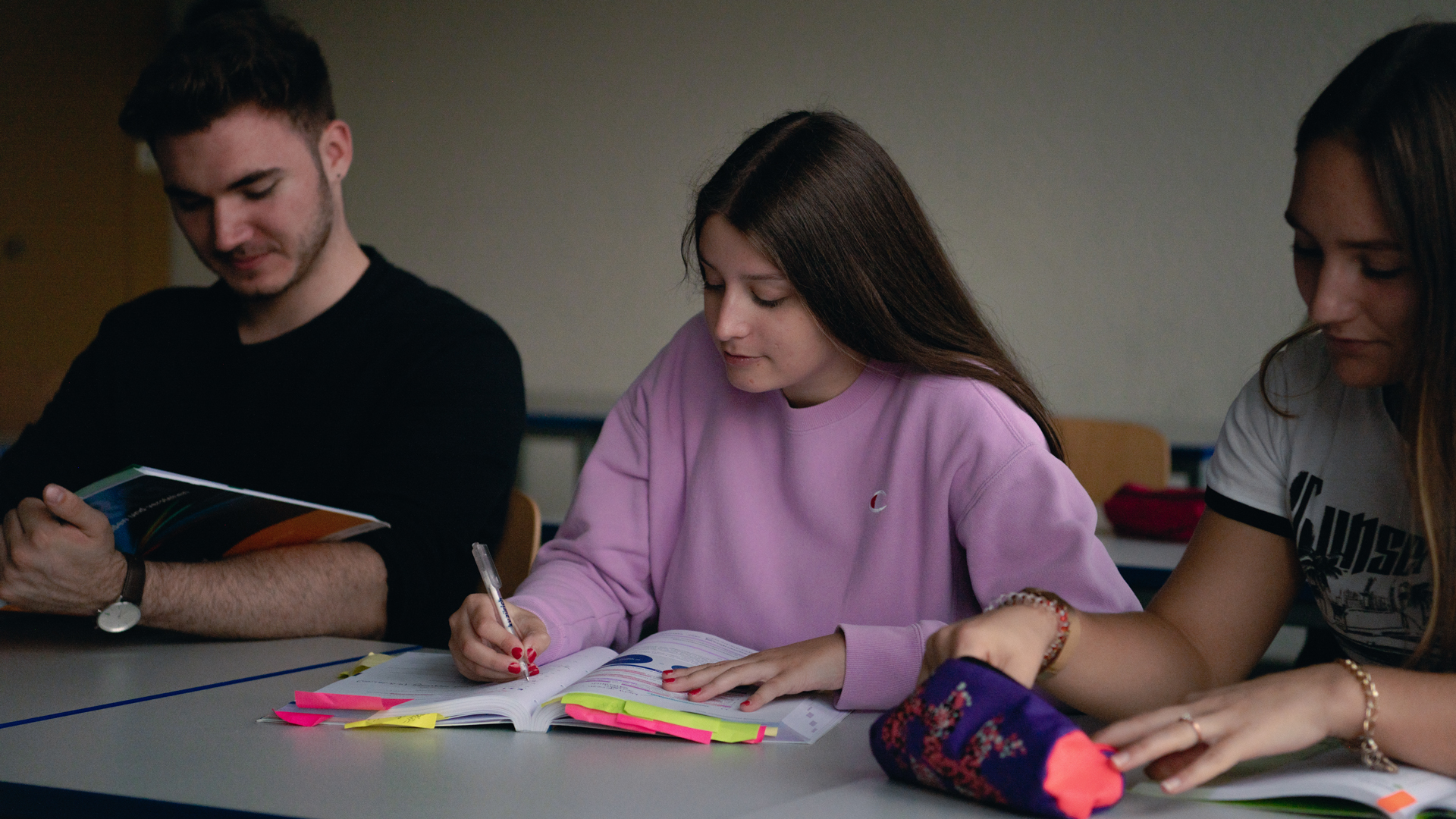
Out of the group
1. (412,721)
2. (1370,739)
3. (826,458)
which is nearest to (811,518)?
(826,458)

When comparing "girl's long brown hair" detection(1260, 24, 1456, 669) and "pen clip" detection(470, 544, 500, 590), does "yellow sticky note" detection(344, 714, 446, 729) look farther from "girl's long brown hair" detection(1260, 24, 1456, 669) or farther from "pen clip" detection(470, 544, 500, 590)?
"girl's long brown hair" detection(1260, 24, 1456, 669)

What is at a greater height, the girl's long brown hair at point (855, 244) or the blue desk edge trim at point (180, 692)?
the girl's long brown hair at point (855, 244)

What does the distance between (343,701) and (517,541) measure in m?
0.70

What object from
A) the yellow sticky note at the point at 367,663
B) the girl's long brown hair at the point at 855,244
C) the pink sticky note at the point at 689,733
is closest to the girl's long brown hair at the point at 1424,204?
the girl's long brown hair at the point at 855,244

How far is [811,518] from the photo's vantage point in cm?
131

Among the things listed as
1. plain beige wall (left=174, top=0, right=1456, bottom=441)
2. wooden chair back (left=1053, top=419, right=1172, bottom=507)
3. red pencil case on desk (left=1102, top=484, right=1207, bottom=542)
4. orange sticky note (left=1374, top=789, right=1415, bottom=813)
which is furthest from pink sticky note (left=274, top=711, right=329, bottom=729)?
plain beige wall (left=174, top=0, right=1456, bottom=441)

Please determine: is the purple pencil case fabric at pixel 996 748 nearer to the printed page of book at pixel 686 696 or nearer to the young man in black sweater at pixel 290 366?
the printed page of book at pixel 686 696

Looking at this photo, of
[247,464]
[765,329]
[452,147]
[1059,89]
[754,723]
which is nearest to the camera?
[754,723]

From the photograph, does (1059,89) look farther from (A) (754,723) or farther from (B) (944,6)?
(A) (754,723)

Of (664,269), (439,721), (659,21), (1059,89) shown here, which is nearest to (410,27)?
(659,21)

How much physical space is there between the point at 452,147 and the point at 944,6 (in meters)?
2.16

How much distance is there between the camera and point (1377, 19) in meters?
3.67

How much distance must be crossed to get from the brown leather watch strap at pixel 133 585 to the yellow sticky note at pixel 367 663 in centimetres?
30

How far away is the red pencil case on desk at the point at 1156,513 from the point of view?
208 centimetres
